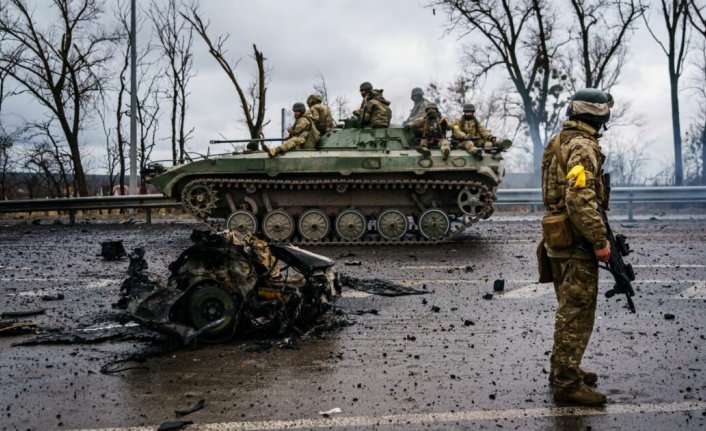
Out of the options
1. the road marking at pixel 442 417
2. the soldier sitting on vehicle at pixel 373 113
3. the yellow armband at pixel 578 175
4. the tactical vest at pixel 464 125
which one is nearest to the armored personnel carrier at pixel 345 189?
the soldier sitting on vehicle at pixel 373 113

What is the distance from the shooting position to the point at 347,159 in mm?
15047

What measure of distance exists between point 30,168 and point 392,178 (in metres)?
21.8

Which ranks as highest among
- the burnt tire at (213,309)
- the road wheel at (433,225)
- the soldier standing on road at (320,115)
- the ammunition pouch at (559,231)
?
the soldier standing on road at (320,115)

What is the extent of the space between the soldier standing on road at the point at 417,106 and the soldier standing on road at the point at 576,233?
11.0 m

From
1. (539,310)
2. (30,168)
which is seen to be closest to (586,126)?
(539,310)

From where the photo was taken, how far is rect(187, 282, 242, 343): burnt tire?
647cm

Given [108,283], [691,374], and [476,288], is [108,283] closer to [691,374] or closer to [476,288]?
[476,288]

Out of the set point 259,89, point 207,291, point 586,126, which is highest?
point 259,89

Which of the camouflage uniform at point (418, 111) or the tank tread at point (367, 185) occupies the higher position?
the camouflage uniform at point (418, 111)

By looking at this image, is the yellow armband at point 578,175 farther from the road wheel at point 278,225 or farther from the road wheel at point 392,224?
the road wheel at point 278,225

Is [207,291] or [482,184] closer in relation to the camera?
[207,291]

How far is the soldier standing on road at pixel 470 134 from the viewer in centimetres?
1545

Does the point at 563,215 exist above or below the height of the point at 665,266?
above

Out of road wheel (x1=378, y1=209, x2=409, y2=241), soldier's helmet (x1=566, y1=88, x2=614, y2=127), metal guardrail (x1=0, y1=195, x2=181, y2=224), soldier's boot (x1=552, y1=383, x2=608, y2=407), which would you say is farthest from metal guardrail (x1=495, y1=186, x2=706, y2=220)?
soldier's boot (x1=552, y1=383, x2=608, y2=407)
